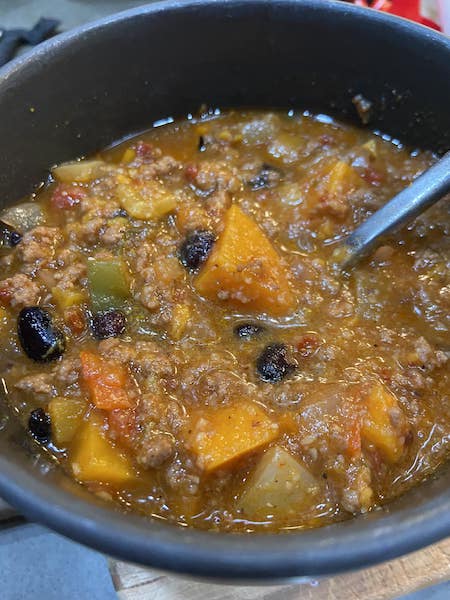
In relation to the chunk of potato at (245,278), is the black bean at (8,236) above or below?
below

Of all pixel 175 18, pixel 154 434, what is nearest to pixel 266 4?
pixel 175 18

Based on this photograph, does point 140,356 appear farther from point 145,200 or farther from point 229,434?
point 145,200

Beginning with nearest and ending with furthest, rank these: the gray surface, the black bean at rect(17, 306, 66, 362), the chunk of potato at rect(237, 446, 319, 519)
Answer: the chunk of potato at rect(237, 446, 319, 519)
the black bean at rect(17, 306, 66, 362)
the gray surface

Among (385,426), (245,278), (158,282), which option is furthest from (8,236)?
(385,426)

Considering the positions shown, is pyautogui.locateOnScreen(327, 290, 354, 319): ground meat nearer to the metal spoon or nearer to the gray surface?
the metal spoon

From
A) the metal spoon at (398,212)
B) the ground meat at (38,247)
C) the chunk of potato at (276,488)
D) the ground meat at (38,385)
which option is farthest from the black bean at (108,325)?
the metal spoon at (398,212)

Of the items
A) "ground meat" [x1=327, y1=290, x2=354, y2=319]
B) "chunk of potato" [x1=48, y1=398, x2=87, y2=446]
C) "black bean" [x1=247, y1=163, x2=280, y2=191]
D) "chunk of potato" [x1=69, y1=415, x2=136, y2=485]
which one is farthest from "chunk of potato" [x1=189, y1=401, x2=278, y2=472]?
"black bean" [x1=247, y1=163, x2=280, y2=191]

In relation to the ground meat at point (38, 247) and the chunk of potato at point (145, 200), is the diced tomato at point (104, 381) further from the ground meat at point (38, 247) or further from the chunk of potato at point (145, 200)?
the chunk of potato at point (145, 200)
